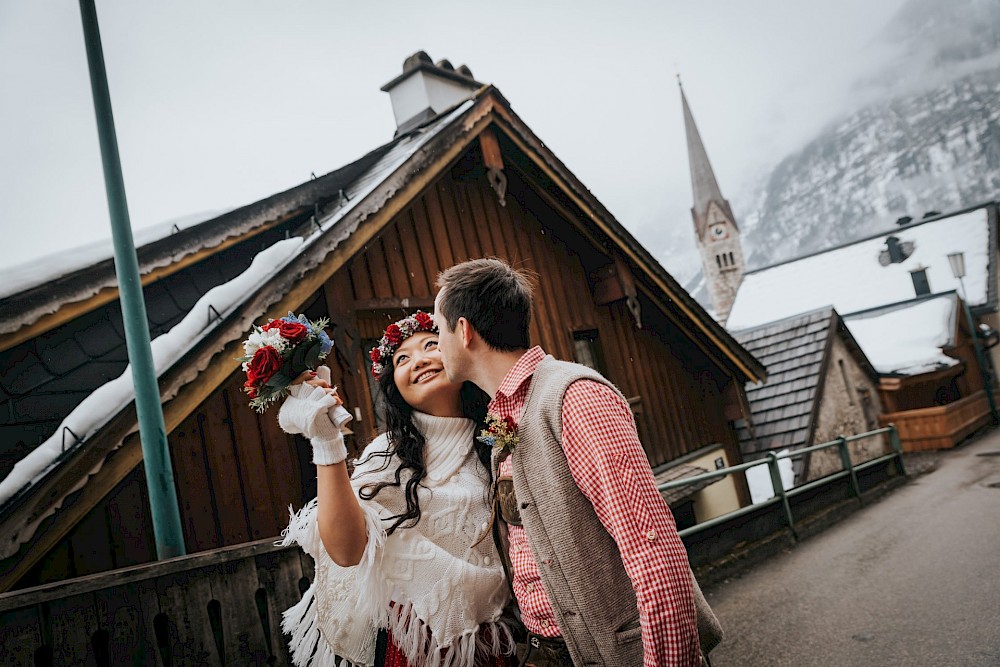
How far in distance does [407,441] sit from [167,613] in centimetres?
126

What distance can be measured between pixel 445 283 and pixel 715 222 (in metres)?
61.4

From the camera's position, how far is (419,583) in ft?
7.38

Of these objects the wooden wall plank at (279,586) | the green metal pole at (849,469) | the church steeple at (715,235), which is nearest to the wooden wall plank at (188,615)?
the wooden wall plank at (279,586)

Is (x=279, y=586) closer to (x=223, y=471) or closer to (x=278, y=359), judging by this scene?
(x=278, y=359)

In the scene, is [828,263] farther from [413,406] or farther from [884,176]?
[884,176]

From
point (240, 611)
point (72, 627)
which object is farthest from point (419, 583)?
point (72, 627)

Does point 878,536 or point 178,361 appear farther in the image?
point 878,536

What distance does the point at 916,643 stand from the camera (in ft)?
15.3

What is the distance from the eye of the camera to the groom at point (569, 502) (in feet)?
5.30

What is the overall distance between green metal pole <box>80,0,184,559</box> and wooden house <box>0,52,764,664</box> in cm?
29

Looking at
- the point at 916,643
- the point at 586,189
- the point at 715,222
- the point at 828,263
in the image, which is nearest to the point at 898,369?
the point at 828,263

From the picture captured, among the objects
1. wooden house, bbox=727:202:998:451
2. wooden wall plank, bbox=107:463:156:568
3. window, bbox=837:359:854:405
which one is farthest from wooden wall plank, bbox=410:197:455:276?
wooden house, bbox=727:202:998:451

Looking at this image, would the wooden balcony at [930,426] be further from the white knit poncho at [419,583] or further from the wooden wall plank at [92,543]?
the white knit poncho at [419,583]

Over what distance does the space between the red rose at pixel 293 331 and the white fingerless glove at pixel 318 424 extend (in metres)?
0.18
